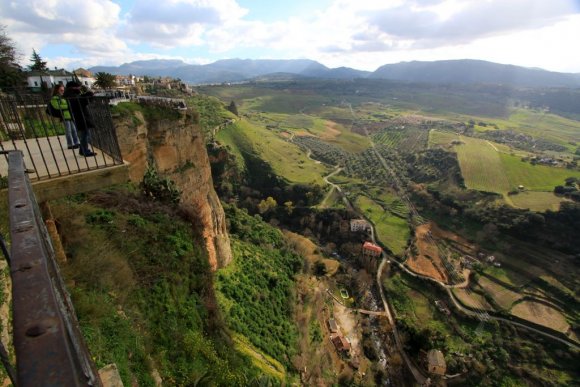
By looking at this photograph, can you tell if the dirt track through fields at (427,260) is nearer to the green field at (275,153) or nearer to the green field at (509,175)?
the green field at (509,175)

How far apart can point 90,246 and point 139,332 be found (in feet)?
10.2

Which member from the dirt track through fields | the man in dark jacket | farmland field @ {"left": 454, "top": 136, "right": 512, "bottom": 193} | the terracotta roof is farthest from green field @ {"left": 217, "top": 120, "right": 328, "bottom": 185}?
the man in dark jacket

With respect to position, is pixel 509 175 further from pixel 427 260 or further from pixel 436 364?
pixel 436 364

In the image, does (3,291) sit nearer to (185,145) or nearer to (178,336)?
(178,336)

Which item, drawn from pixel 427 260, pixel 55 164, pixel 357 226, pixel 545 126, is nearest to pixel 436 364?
pixel 427 260

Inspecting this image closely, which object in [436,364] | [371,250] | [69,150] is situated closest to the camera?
[69,150]

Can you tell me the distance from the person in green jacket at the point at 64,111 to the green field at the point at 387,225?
44668mm

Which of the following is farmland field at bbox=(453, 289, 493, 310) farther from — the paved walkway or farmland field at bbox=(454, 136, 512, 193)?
the paved walkway

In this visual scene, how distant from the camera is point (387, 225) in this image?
52656mm

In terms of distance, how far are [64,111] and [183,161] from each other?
12.5m

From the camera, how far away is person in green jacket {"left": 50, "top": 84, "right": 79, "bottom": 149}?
7172 millimetres

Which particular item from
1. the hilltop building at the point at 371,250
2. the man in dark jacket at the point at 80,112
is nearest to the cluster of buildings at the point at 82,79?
the man in dark jacket at the point at 80,112

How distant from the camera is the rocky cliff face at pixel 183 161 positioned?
15.7 meters

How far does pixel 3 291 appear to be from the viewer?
5.37m
